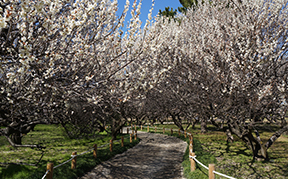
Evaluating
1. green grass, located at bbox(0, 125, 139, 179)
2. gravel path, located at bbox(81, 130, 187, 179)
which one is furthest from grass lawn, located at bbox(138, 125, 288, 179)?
green grass, located at bbox(0, 125, 139, 179)

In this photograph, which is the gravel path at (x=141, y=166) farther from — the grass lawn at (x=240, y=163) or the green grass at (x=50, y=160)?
the grass lawn at (x=240, y=163)

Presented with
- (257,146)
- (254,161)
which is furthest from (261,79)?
(254,161)

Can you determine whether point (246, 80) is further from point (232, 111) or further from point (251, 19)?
point (251, 19)

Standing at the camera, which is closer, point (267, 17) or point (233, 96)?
A: point (233, 96)

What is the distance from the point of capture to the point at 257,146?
39.3ft

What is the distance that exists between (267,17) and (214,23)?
125 inches

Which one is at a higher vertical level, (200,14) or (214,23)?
(200,14)

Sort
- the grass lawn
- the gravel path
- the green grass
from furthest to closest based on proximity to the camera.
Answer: the grass lawn → the gravel path → the green grass

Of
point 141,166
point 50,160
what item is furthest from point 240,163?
point 50,160

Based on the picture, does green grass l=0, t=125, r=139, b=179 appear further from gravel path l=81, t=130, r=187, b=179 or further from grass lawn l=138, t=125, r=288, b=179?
grass lawn l=138, t=125, r=288, b=179

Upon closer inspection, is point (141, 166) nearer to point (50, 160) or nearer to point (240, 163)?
point (50, 160)

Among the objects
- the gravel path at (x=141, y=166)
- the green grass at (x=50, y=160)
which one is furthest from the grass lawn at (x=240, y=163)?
the green grass at (x=50, y=160)

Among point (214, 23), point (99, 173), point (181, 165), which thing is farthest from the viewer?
point (214, 23)

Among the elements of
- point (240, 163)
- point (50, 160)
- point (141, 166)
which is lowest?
point (240, 163)
